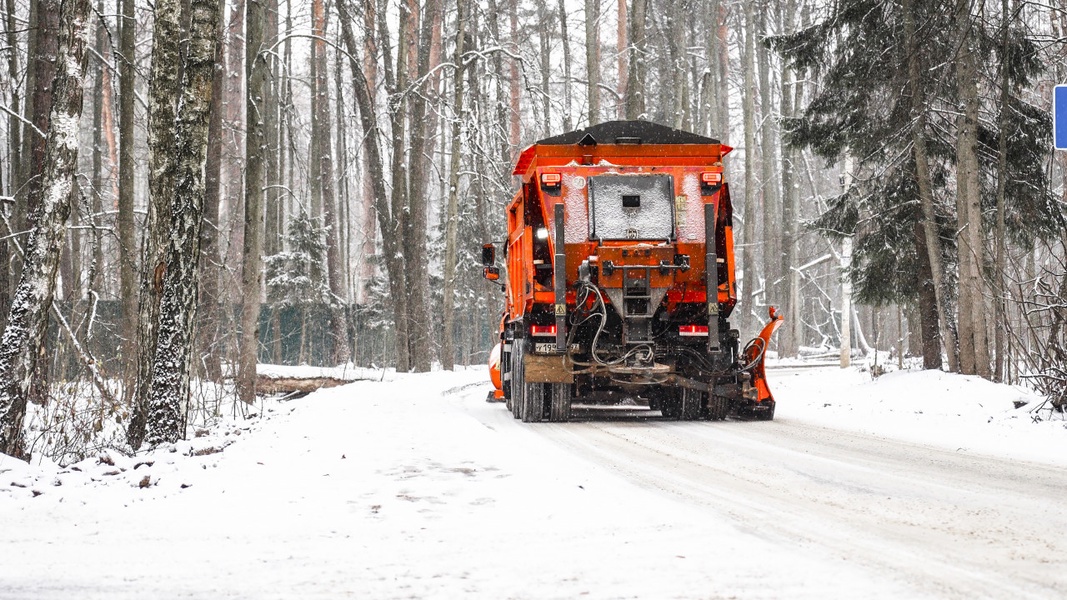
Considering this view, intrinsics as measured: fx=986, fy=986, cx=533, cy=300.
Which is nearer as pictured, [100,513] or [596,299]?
[100,513]

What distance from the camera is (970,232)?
14453mm

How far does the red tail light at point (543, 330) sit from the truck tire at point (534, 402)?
0.75m

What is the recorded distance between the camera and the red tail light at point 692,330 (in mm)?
12625

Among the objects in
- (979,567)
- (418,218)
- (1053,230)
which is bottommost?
(979,567)

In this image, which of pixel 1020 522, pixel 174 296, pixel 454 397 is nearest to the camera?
pixel 1020 522

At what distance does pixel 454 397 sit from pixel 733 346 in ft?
24.2

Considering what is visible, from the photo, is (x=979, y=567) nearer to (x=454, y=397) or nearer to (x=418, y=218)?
(x=454, y=397)

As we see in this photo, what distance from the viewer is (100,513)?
Result: 6203 mm

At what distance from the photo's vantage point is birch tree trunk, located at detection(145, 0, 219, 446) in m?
9.23

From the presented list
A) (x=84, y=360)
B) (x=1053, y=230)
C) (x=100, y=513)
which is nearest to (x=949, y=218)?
(x=1053, y=230)

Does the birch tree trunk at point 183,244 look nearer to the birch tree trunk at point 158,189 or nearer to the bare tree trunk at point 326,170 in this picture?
the birch tree trunk at point 158,189

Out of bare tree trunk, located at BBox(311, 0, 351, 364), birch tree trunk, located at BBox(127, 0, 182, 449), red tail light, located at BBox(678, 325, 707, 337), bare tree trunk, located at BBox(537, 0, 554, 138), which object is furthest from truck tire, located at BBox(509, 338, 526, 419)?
bare tree trunk, located at BBox(537, 0, 554, 138)

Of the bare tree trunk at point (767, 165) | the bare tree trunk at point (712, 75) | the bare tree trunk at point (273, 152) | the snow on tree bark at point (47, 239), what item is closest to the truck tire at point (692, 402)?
the snow on tree bark at point (47, 239)

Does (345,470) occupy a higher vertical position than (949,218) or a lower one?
lower
